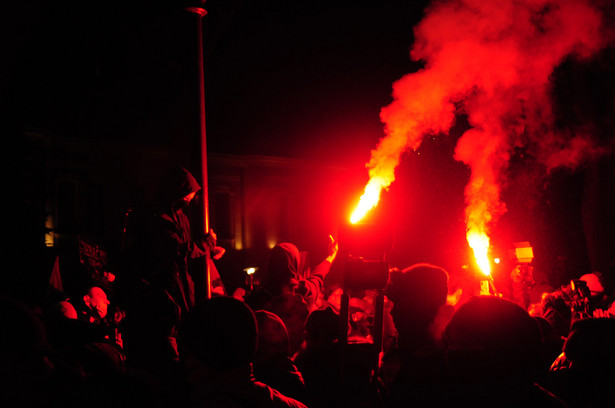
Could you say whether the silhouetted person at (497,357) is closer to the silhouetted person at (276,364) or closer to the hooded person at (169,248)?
the silhouetted person at (276,364)

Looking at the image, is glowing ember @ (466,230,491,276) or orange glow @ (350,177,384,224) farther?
glowing ember @ (466,230,491,276)

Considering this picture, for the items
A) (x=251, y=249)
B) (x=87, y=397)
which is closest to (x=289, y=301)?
(x=87, y=397)

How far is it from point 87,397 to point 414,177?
26911mm

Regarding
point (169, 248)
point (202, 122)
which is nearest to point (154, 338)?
point (169, 248)

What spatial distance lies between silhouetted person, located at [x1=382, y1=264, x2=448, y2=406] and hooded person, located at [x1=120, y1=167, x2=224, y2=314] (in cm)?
234

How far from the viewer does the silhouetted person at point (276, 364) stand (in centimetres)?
440

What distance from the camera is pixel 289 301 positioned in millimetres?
7062

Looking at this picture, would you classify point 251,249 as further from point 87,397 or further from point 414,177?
point 87,397

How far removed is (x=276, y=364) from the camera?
14.6 ft

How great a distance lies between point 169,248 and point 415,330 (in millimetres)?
2761

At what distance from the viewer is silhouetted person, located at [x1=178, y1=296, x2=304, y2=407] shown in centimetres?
314

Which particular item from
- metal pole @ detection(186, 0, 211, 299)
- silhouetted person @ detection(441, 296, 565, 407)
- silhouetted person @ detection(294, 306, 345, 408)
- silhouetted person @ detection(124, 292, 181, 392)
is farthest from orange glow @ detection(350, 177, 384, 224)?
silhouetted person @ detection(441, 296, 565, 407)

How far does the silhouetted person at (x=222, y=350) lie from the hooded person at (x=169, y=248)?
2600 millimetres

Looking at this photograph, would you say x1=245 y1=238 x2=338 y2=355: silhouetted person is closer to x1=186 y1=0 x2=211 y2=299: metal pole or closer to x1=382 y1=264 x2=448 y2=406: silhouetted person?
x1=186 y1=0 x2=211 y2=299: metal pole
